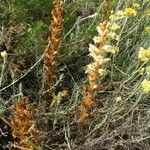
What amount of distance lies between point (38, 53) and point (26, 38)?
111 millimetres

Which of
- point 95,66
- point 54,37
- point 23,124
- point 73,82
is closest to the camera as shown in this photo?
point 23,124

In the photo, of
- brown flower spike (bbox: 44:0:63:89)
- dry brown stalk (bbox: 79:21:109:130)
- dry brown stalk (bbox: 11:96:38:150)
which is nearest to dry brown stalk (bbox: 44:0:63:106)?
brown flower spike (bbox: 44:0:63:89)

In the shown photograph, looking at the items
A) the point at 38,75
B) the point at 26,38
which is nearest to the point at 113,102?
the point at 38,75

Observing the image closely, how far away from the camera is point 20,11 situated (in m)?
2.40

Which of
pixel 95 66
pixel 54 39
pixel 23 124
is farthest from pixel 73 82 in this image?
pixel 23 124

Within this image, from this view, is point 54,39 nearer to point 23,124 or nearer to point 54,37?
point 54,37

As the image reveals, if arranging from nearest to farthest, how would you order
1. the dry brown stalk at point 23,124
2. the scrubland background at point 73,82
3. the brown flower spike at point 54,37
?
the dry brown stalk at point 23,124, the brown flower spike at point 54,37, the scrubland background at point 73,82

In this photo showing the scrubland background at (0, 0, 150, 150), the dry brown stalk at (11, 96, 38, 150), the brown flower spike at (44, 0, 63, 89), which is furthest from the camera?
the scrubland background at (0, 0, 150, 150)

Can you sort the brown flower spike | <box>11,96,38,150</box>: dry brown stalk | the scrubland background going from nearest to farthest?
<box>11,96,38,150</box>: dry brown stalk → the brown flower spike → the scrubland background

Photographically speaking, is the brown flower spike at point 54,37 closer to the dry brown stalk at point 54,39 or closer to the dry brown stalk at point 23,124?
the dry brown stalk at point 54,39

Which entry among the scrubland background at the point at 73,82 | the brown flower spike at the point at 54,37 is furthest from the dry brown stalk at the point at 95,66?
the brown flower spike at the point at 54,37

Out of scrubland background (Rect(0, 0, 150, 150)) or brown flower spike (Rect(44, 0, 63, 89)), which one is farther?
scrubland background (Rect(0, 0, 150, 150))

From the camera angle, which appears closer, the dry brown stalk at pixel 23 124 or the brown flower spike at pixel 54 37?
the dry brown stalk at pixel 23 124

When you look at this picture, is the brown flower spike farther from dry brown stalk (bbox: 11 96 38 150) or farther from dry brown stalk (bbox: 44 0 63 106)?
dry brown stalk (bbox: 11 96 38 150)
